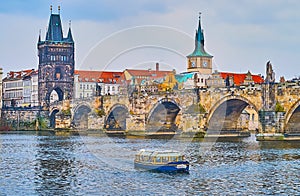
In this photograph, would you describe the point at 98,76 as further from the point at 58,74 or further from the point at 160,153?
the point at 160,153

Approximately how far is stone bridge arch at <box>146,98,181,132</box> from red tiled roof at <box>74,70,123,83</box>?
55830 millimetres

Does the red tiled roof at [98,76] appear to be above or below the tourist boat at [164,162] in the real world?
above

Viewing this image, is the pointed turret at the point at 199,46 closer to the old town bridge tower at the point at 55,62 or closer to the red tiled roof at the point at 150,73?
the red tiled roof at the point at 150,73

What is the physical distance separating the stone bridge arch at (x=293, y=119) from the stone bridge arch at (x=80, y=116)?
52598 millimetres

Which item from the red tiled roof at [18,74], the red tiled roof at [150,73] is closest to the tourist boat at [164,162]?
the red tiled roof at [150,73]

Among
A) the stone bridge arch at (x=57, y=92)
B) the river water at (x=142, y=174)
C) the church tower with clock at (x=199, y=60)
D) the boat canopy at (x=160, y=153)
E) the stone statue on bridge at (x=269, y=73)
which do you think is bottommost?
the river water at (x=142, y=174)

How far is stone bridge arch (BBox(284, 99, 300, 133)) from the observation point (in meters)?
66.3

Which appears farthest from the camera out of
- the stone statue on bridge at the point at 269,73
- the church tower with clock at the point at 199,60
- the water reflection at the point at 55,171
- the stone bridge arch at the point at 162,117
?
the church tower with clock at the point at 199,60

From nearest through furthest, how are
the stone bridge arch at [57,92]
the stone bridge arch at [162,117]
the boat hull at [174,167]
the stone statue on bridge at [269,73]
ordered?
the boat hull at [174,167], the stone statue on bridge at [269,73], the stone bridge arch at [162,117], the stone bridge arch at [57,92]

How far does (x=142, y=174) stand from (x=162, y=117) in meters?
52.6

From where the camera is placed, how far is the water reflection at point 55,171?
116ft

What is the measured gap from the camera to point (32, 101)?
147 m

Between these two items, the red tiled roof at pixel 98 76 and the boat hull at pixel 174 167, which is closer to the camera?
the boat hull at pixel 174 167

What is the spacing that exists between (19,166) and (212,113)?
118 feet
